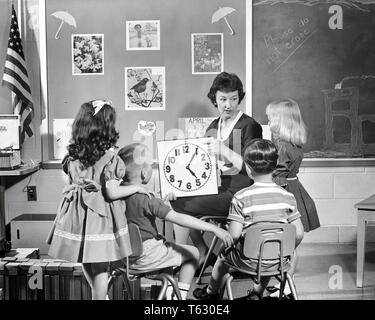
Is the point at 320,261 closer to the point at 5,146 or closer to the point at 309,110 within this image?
the point at 309,110

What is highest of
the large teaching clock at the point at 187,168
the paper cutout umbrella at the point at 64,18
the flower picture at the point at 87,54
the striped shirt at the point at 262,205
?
the paper cutout umbrella at the point at 64,18

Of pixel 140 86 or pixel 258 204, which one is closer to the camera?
pixel 258 204

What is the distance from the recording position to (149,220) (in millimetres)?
1975

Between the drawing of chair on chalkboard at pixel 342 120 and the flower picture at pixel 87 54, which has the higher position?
the flower picture at pixel 87 54

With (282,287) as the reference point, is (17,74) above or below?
above

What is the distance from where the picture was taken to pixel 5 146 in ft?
7.71

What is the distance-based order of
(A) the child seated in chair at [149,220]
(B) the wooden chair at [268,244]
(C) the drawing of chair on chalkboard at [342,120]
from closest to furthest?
1. (B) the wooden chair at [268,244]
2. (A) the child seated in chair at [149,220]
3. (C) the drawing of chair on chalkboard at [342,120]

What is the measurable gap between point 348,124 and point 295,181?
336 mm

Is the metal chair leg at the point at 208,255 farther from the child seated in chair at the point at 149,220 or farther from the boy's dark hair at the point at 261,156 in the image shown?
the boy's dark hair at the point at 261,156

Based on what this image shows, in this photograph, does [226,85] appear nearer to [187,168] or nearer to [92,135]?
[187,168]

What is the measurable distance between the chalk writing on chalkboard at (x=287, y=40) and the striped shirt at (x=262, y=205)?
536 millimetres

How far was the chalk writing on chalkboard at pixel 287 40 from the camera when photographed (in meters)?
2.11

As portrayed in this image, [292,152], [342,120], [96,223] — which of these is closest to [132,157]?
[96,223]

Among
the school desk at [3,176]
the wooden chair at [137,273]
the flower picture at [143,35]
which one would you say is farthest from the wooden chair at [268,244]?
the school desk at [3,176]
